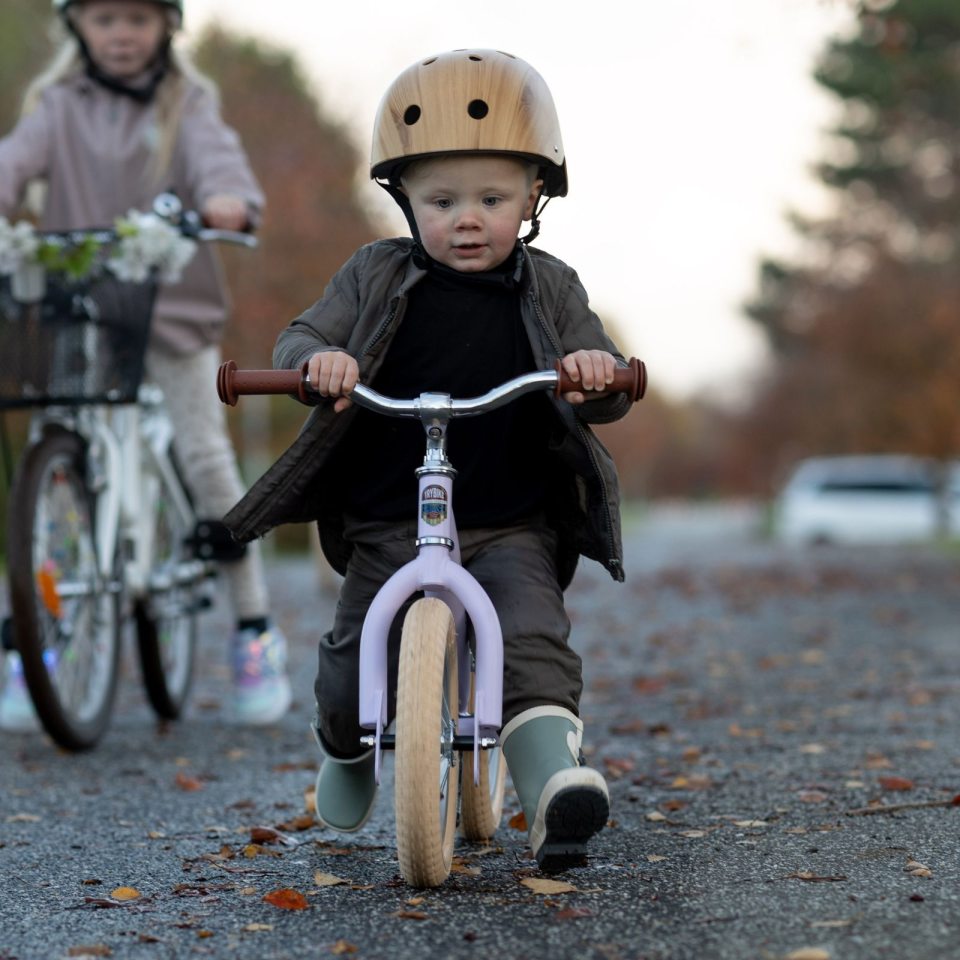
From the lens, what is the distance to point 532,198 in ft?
12.2

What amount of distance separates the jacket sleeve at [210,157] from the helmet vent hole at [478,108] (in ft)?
6.97

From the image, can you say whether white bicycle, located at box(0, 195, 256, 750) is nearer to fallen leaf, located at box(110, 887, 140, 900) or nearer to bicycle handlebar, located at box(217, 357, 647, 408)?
fallen leaf, located at box(110, 887, 140, 900)

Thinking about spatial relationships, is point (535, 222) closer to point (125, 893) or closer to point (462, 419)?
point (462, 419)

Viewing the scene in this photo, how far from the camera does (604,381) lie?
130 inches

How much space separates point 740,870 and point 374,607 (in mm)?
981

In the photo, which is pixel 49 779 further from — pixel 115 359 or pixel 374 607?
pixel 374 607

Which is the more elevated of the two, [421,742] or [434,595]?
[434,595]

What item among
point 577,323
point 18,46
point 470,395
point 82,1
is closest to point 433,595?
point 470,395

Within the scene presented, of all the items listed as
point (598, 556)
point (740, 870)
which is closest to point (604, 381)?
point (598, 556)

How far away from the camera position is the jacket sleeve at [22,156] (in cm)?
541

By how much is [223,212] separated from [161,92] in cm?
69

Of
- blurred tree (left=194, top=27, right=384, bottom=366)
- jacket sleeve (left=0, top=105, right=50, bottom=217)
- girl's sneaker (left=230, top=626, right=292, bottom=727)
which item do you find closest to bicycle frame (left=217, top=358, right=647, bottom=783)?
jacket sleeve (left=0, top=105, right=50, bottom=217)

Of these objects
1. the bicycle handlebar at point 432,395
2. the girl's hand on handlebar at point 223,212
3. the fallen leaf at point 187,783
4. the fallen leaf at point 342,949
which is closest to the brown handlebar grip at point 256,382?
the bicycle handlebar at point 432,395

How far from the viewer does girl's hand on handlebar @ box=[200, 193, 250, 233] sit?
17.6 ft
